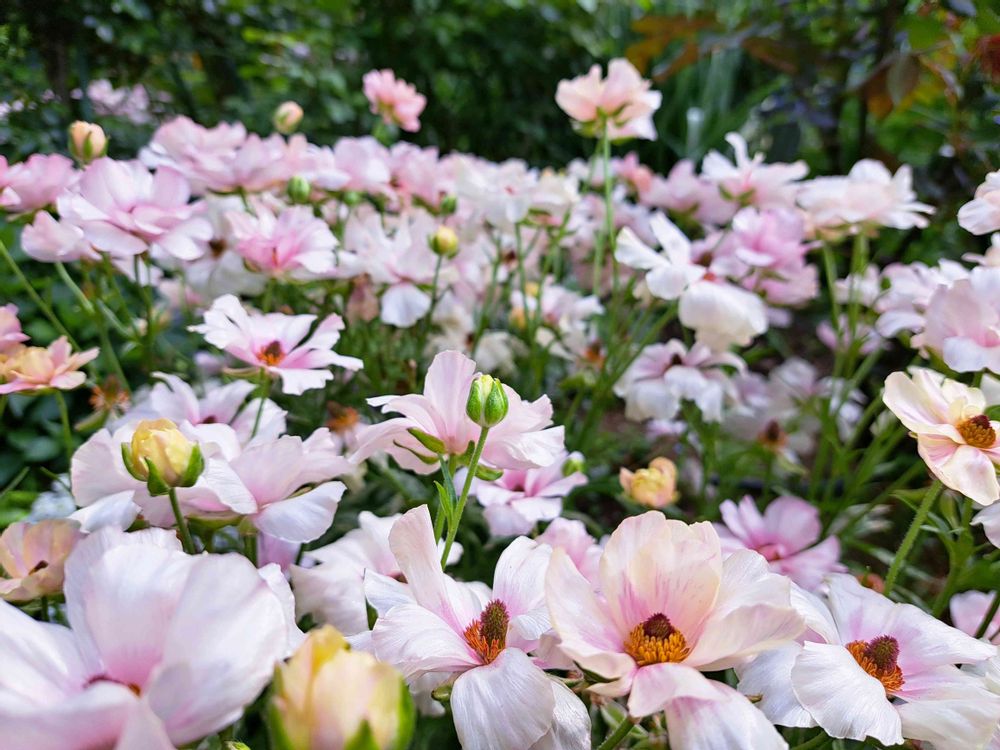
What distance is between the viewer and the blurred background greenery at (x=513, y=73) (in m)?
0.90

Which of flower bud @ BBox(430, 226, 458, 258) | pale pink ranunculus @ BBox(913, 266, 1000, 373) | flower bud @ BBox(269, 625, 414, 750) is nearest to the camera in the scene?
flower bud @ BBox(269, 625, 414, 750)

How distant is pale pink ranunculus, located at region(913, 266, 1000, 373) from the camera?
474mm

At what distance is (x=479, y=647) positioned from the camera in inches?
13.5

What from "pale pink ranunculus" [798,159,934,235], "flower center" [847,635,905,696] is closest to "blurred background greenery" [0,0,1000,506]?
"pale pink ranunculus" [798,159,934,235]

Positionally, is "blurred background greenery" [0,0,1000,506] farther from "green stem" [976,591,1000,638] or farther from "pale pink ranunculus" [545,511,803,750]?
"pale pink ranunculus" [545,511,803,750]

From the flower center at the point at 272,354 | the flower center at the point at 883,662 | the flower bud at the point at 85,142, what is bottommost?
the flower center at the point at 883,662

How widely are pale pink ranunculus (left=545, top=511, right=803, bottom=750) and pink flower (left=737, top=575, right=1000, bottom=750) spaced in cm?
5

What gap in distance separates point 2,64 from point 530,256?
2.02 feet

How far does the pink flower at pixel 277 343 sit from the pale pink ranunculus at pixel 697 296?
288 millimetres

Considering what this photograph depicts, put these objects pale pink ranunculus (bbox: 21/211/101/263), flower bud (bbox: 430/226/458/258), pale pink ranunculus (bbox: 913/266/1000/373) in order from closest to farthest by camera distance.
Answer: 1. pale pink ranunculus (bbox: 913/266/1000/373)
2. pale pink ranunculus (bbox: 21/211/101/263)
3. flower bud (bbox: 430/226/458/258)

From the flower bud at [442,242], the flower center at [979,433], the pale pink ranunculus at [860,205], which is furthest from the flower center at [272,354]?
the pale pink ranunculus at [860,205]

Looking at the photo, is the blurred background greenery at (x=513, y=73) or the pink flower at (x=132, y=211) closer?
the pink flower at (x=132, y=211)

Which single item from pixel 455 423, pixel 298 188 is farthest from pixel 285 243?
pixel 455 423

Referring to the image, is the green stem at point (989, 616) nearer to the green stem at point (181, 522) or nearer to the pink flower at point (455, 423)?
the pink flower at point (455, 423)
